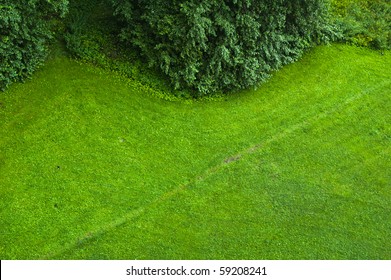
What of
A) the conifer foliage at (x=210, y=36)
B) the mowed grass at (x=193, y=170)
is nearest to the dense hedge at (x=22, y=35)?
the mowed grass at (x=193, y=170)

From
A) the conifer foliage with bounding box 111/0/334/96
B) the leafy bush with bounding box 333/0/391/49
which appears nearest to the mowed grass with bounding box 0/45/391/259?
the conifer foliage with bounding box 111/0/334/96

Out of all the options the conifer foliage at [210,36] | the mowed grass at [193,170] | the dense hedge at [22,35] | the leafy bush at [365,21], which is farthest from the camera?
the leafy bush at [365,21]

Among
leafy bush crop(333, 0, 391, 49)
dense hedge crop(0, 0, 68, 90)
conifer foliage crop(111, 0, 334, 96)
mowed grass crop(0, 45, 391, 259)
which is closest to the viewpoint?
mowed grass crop(0, 45, 391, 259)

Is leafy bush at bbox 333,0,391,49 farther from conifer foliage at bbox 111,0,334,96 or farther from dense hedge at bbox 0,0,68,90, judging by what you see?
dense hedge at bbox 0,0,68,90

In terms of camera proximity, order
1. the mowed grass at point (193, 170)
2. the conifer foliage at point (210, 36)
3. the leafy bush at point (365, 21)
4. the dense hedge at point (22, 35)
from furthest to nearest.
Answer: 1. the leafy bush at point (365, 21)
2. the conifer foliage at point (210, 36)
3. the dense hedge at point (22, 35)
4. the mowed grass at point (193, 170)

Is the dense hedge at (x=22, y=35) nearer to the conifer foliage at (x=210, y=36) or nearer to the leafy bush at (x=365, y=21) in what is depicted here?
the conifer foliage at (x=210, y=36)

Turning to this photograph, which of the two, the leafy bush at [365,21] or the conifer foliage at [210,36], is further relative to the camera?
the leafy bush at [365,21]

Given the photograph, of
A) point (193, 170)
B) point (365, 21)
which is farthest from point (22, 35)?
point (365, 21)
